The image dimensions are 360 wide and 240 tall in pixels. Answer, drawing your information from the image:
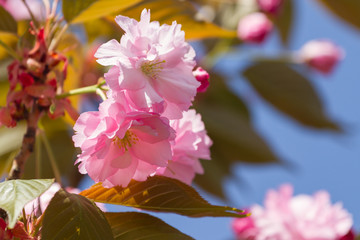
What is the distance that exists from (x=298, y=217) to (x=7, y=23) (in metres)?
1.08

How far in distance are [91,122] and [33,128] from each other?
134mm

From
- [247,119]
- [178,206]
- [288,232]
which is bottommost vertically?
[288,232]

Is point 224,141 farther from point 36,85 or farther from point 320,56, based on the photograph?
point 36,85

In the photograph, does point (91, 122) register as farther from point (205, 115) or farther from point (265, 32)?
point (265, 32)

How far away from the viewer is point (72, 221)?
0.54m

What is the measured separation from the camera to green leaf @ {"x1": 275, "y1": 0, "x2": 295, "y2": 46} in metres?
2.31

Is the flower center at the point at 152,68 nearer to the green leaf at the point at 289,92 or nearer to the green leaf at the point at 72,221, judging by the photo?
the green leaf at the point at 72,221

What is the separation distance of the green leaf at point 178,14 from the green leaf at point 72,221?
377 mm

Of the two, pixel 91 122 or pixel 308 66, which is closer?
pixel 91 122

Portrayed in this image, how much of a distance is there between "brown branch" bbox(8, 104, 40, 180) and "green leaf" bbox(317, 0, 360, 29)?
169 centimetres

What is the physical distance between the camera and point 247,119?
198cm

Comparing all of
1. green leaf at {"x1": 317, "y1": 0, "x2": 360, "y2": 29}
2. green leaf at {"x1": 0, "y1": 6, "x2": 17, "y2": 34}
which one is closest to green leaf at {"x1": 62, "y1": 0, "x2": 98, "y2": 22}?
green leaf at {"x1": 0, "y1": 6, "x2": 17, "y2": 34}

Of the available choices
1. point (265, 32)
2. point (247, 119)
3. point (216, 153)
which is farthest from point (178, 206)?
point (265, 32)

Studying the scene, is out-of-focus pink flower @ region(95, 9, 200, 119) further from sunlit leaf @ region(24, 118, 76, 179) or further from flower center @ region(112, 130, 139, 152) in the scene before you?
sunlit leaf @ region(24, 118, 76, 179)
